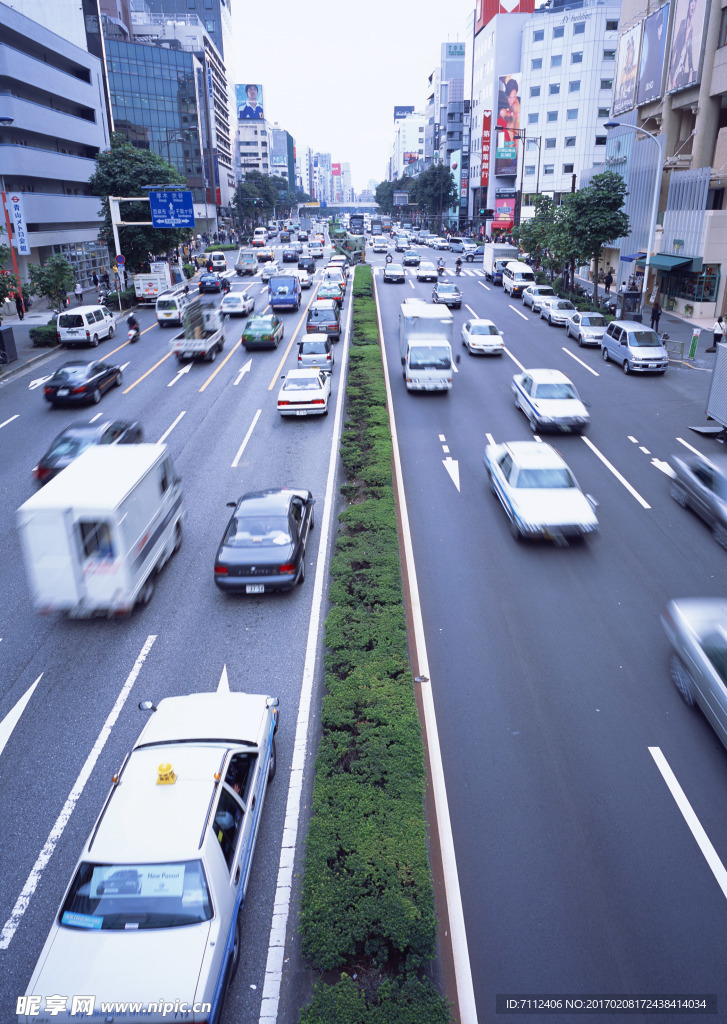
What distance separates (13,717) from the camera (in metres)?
10.3

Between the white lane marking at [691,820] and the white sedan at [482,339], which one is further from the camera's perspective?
the white sedan at [482,339]

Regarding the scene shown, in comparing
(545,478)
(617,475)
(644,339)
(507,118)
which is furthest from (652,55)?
(507,118)

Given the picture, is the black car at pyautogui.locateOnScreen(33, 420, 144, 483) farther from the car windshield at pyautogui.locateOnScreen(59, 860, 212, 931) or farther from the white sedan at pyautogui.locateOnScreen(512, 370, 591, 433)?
the car windshield at pyautogui.locateOnScreen(59, 860, 212, 931)

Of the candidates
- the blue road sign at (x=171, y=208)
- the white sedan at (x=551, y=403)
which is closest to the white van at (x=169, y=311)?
the blue road sign at (x=171, y=208)

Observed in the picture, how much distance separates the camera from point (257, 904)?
7.29 metres

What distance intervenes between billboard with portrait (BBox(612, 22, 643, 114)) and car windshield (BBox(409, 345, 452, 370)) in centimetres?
3255

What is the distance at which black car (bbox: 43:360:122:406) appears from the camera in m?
25.4

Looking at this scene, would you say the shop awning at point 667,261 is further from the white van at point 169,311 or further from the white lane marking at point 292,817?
the white lane marking at point 292,817

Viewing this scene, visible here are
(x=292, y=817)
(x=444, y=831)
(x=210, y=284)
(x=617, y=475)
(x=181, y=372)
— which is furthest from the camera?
(x=210, y=284)

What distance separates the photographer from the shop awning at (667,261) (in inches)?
1518

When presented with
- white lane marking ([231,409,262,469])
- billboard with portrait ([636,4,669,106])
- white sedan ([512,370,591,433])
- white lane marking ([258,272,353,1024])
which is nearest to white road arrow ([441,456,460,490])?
white sedan ([512,370,591,433])

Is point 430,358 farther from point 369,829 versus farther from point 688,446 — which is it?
point 369,829

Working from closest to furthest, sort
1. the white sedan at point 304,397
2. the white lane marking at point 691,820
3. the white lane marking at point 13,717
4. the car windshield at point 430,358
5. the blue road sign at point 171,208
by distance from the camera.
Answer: the white lane marking at point 691,820, the white lane marking at point 13,717, the white sedan at point 304,397, the car windshield at point 430,358, the blue road sign at point 171,208

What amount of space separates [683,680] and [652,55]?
46382 millimetres
